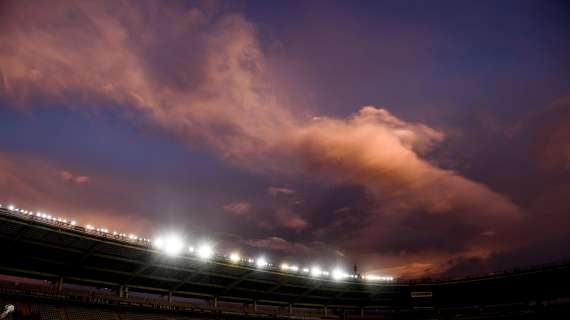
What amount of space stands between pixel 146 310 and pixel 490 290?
4150 centimetres

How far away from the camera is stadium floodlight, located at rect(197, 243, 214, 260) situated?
3817 centimetres

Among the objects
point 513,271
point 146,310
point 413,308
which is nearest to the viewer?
point 146,310

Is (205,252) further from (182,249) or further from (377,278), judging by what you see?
(377,278)

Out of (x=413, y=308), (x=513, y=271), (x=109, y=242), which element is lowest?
(x=413, y=308)

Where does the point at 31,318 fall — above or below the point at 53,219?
below

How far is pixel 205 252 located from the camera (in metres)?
38.6

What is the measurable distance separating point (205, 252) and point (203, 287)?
5.87 metres

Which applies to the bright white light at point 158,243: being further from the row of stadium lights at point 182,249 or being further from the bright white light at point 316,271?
the bright white light at point 316,271

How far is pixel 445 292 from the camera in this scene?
52.7m

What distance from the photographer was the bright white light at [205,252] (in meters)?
38.2

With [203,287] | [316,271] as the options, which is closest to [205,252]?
[203,287]

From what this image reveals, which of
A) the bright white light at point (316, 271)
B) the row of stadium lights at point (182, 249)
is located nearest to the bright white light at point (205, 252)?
→ the row of stadium lights at point (182, 249)

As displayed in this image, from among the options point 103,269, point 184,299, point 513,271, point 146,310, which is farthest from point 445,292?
point 103,269

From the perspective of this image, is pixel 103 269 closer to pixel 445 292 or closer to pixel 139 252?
pixel 139 252
